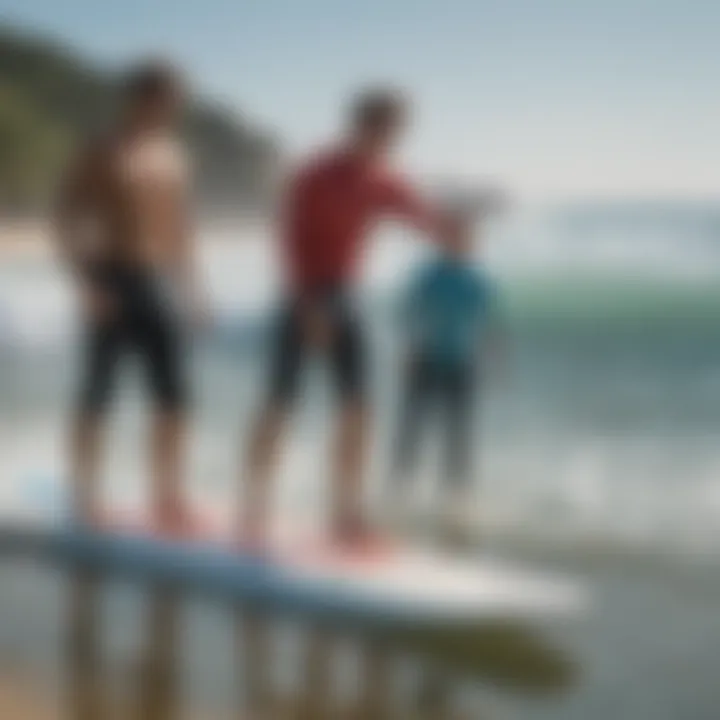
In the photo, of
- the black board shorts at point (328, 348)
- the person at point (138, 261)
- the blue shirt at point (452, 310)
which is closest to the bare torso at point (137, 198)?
the person at point (138, 261)

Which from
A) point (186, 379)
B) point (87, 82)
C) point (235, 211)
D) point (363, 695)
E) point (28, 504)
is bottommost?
point (363, 695)

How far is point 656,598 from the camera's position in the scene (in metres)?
1.27

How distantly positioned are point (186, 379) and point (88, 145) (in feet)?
0.72

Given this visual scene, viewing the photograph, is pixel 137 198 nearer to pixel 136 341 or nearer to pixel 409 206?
pixel 136 341

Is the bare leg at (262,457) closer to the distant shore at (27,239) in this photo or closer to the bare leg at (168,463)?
the bare leg at (168,463)

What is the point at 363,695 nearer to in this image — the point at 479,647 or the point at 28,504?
the point at 479,647

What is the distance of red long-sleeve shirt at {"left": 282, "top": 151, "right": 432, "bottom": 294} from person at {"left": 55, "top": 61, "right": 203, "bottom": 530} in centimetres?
9

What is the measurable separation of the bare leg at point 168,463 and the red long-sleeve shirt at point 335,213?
0.53ft

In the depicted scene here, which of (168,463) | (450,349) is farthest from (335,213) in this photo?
(168,463)

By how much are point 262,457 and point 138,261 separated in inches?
8.0

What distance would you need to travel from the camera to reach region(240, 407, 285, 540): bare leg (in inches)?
50.0

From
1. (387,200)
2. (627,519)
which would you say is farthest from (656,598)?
(387,200)

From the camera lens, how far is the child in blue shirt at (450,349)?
1262 mm

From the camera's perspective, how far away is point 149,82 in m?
1.26
